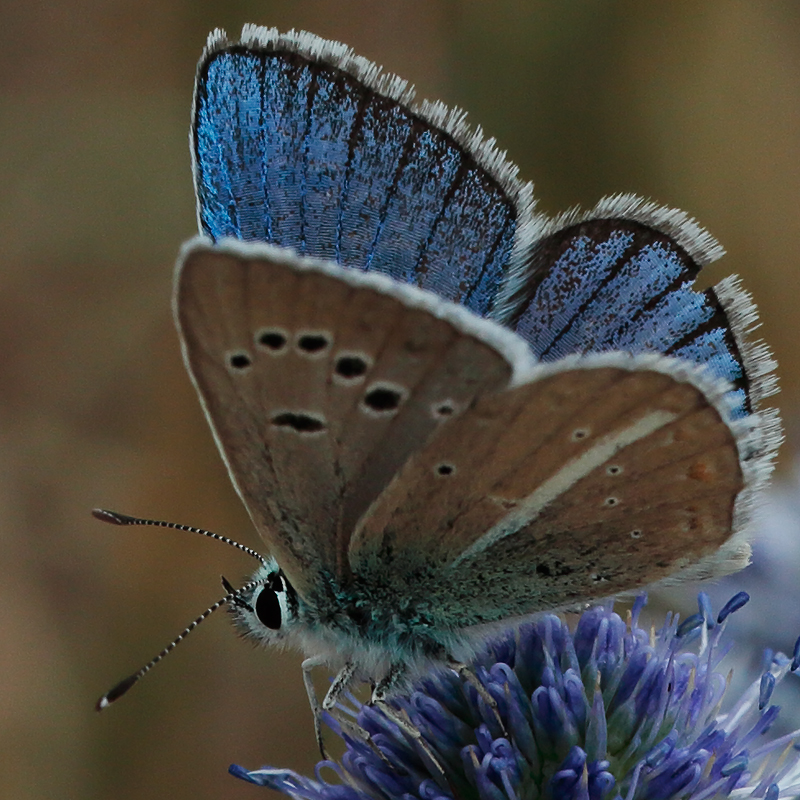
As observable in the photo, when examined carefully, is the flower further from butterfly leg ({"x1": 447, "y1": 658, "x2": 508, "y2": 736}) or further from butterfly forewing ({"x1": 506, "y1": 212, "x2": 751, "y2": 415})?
butterfly forewing ({"x1": 506, "y1": 212, "x2": 751, "y2": 415})

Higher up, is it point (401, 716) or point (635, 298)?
point (635, 298)

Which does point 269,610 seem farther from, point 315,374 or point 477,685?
point 315,374

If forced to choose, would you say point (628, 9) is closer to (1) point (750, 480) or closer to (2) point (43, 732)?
(1) point (750, 480)

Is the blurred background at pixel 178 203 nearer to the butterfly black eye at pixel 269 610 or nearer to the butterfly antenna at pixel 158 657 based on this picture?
the butterfly antenna at pixel 158 657

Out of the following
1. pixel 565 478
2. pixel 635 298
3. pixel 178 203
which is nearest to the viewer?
pixel 565 478

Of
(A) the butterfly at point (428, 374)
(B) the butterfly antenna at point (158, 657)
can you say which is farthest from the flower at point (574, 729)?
(B) the butterfly antenna at point (158, 657)

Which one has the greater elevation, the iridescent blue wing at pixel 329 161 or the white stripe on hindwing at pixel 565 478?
the iridescent blue wing at pixel 329 161

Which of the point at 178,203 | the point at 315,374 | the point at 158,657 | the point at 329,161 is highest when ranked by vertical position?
the point at 178,203

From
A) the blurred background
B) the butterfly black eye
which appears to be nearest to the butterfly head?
the butterfly black eye

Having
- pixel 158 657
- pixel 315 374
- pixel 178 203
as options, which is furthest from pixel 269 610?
pixel 178 203
